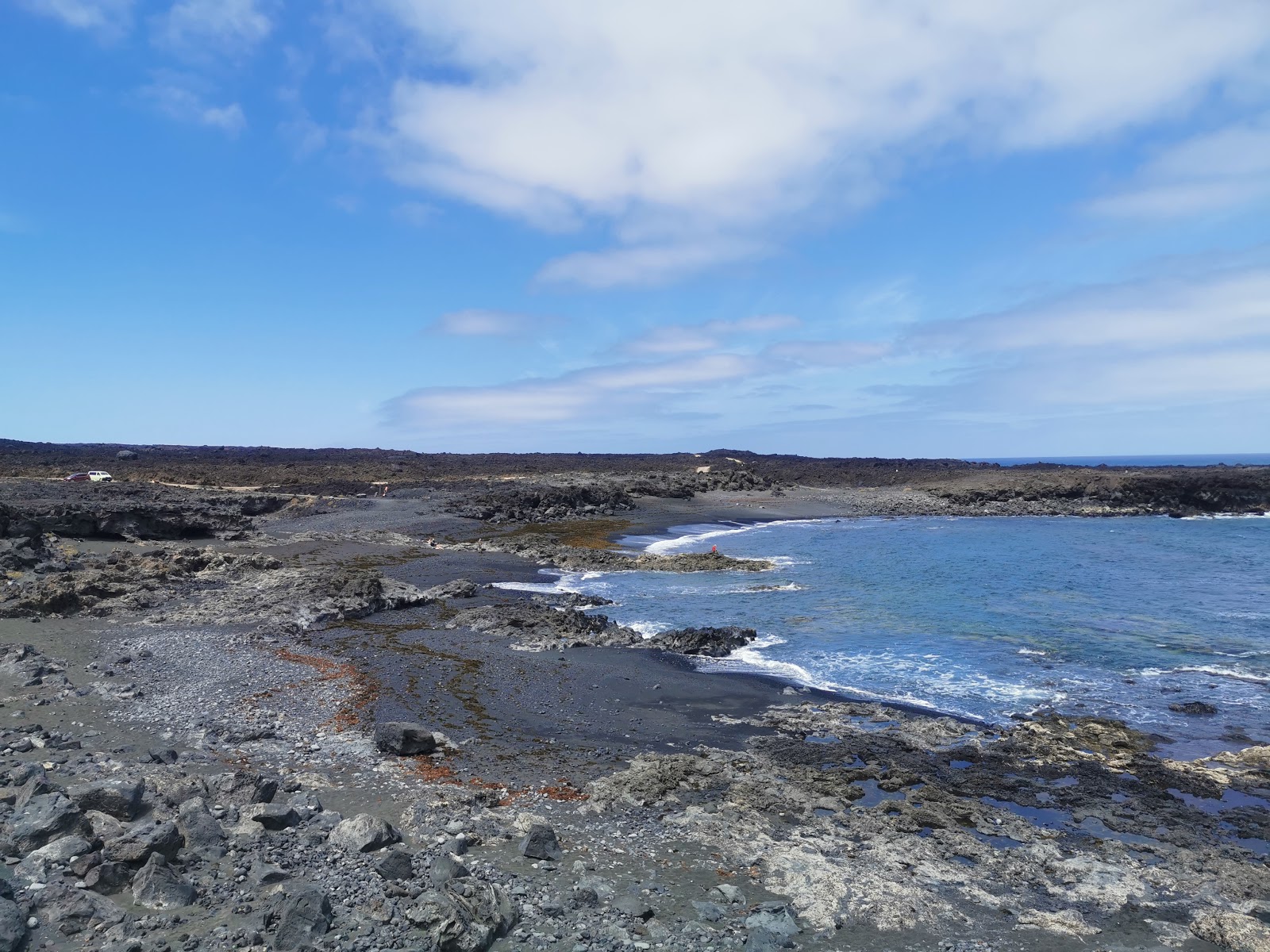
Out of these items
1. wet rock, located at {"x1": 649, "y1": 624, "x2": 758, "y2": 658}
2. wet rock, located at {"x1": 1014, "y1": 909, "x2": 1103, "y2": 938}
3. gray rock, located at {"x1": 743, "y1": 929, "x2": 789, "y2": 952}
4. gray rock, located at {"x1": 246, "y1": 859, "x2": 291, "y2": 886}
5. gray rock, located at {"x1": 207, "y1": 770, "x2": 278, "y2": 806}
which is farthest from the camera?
wet rock, located at {"x1": 649, "y1": 624, "x2": 758, "y2": 658}

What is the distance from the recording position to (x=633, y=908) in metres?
7.18

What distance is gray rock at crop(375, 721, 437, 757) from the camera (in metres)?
11.2

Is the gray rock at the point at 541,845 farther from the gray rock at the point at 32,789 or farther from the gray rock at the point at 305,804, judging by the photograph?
the gray rock at the point at 32,789

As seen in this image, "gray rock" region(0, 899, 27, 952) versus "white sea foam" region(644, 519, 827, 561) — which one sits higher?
"gray rock" region(0, 899, 27, 952)

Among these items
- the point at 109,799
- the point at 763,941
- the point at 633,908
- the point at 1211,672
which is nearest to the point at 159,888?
the point at 109,799

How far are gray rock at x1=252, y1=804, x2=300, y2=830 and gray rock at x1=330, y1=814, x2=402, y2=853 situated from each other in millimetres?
510

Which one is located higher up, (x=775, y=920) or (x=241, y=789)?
(x=241, y=789)

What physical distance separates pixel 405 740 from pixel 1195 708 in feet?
48.0

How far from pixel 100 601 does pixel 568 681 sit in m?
13.7

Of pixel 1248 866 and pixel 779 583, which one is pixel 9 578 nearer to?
pixel 779 583

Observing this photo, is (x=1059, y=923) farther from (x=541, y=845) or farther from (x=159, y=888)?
(x=159, y=888)

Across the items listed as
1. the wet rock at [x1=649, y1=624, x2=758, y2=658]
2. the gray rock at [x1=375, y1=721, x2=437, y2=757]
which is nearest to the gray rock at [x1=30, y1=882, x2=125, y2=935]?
the gray rock at [x1=375, y1=721, x2=437, y2=757]

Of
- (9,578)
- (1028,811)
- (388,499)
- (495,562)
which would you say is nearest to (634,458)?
(388,499)

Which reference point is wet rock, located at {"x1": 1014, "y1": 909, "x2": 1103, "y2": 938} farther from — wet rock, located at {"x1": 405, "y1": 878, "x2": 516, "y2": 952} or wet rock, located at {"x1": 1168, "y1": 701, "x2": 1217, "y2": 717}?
wet rock, located at {"x1": 1168, "y1": 701, "x2": 1217, "y2": 717}
